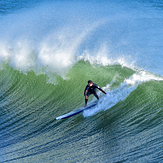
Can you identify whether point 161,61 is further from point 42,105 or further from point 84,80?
point 42,105

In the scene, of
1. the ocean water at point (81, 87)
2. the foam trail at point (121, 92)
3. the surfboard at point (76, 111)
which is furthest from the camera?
the foam trail at point (121, 92)

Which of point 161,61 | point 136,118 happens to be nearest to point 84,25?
point 161,61

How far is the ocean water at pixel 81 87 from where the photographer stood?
5.99 metres

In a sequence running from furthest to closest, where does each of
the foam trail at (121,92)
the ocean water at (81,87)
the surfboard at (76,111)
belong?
the foam trail at (121,92) → the surfboard at (76,111) → the ocean water at (81,87)

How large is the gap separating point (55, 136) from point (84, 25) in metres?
11.5

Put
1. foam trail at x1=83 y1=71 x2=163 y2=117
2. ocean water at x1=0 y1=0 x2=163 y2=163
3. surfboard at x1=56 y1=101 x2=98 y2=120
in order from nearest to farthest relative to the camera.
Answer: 1. ocean water at x1=0 y1=0 x2=163 y2=163
2. surfboard at x1=56 y1=101 x2=98 y2=120
3. foam trail at x1=83 y1=71 x2=163 y2=117

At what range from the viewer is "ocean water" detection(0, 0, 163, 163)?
5.99 m

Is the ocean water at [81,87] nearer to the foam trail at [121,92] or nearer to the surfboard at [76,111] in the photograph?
the foam trail at [121,92]

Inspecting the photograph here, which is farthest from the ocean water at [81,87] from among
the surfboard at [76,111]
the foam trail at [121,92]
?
the surfboard at [76,111]

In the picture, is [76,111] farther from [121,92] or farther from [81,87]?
[121,92]

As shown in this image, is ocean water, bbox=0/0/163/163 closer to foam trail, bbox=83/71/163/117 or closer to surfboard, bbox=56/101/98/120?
foam trail, bbox=83/71/163/117

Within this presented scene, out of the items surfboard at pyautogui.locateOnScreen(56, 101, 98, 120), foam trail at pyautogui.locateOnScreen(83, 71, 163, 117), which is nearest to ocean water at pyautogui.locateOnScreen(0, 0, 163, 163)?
foam trail at pyautogui.locateOnScreen(83, 71, 163, 117)

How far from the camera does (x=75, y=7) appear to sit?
19594 millimetres

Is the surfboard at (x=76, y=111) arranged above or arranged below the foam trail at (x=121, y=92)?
below
